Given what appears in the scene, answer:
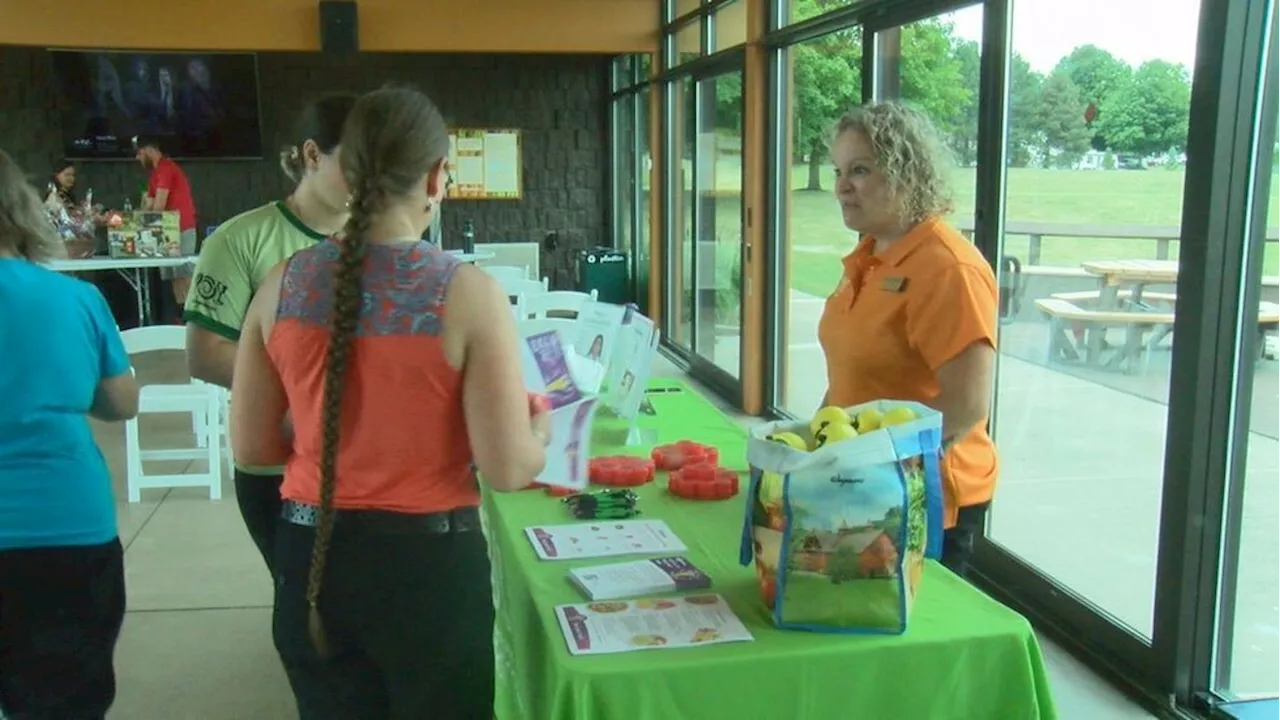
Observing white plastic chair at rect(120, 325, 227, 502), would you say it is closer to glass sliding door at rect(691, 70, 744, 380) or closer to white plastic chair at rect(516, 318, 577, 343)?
white plastic chair at rect(516, 318, 577, 343)

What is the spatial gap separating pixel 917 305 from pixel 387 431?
0.90m

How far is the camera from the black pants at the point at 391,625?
139 centimetres

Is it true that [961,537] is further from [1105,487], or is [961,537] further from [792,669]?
[1105,487]

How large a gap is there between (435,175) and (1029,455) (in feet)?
10.5

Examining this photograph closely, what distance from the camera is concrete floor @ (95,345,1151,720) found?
2.79 m

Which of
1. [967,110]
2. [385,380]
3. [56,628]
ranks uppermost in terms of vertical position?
[967,110]

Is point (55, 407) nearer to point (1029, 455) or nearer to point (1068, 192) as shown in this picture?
point (1068, 192)

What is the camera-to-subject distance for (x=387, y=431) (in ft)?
4.42

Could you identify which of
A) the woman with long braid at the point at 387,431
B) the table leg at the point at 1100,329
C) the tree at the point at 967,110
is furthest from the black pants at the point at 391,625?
the tree at the point at 967,110

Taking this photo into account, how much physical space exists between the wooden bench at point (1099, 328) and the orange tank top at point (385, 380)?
2.15 meters

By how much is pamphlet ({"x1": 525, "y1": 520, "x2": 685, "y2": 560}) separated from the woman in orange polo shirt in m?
0.43

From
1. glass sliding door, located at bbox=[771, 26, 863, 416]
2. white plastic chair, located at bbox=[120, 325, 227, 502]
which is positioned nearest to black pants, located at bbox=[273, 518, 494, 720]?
white plastic chair, located at bbox=[120, 325, 227, 502]

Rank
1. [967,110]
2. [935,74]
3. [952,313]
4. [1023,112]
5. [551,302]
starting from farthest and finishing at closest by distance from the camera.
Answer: [551,302]
[935,74]
[967,110]
[1023,112]
[952,313]

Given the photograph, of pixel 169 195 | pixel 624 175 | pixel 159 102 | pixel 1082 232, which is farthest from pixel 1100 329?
pixel 159 102
